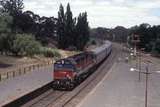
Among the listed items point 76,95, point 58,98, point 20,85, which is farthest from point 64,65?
point 58,98

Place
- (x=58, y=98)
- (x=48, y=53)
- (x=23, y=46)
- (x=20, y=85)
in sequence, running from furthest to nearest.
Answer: (x=48, y=53) < (x=23, y=46) < (x=20, y=85) < (x=58, y=98)

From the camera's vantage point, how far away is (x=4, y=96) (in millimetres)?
32594

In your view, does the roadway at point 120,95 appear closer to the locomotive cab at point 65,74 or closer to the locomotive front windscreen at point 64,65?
the locomotive cab at point 65,74

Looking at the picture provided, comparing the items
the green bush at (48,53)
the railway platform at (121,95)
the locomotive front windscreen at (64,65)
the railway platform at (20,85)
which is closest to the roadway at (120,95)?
the railway platform at (121,95)

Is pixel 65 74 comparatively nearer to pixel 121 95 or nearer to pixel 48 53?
pixel 121 95

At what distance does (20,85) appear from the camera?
39812 mm

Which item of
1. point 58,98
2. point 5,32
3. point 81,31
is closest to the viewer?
point 58,98

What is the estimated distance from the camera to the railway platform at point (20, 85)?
32.6 meters

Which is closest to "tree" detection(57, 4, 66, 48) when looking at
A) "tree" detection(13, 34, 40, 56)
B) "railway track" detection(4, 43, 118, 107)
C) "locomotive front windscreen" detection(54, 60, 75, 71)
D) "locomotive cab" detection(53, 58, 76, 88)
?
"tree" detection(13, 34, 40, 56)

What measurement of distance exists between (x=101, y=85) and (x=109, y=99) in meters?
10.2

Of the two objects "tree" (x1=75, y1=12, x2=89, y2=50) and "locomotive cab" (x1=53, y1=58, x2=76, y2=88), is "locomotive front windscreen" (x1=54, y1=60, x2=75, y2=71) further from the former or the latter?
"tree" (x1=75, y1=12, x2=89, y2=50)

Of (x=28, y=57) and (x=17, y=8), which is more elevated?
(x=17, y=8)

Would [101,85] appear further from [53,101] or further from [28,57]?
[28,57]

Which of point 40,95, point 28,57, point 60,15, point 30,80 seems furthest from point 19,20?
point 40,95
